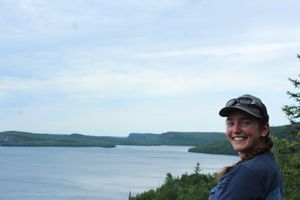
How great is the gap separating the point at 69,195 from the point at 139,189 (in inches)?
509

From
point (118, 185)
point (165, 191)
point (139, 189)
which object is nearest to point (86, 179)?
point (118, 185)

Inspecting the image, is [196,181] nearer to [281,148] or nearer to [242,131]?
[281,148]

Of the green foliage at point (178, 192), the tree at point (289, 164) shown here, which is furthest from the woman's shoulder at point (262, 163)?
the green foliage at point (178, 192)

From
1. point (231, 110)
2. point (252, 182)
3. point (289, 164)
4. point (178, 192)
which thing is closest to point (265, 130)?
point (231, 110)

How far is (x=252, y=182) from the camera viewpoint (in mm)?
2547

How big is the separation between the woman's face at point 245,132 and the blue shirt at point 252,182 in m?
0.12

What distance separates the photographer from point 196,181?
233 ft

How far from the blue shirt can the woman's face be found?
0.40ft

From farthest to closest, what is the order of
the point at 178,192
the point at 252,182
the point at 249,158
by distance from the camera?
the point at 178,192, the point at 249,158, the point at 252,182

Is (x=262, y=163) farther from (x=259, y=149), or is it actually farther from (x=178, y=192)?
(x=178, y=192)

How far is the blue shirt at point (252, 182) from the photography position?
2.54 m

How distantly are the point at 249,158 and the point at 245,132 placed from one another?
0.15m

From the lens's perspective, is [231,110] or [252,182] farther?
[231,110]

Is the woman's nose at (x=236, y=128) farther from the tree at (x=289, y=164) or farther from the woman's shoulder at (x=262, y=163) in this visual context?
the tree at (x=289, y=164)
